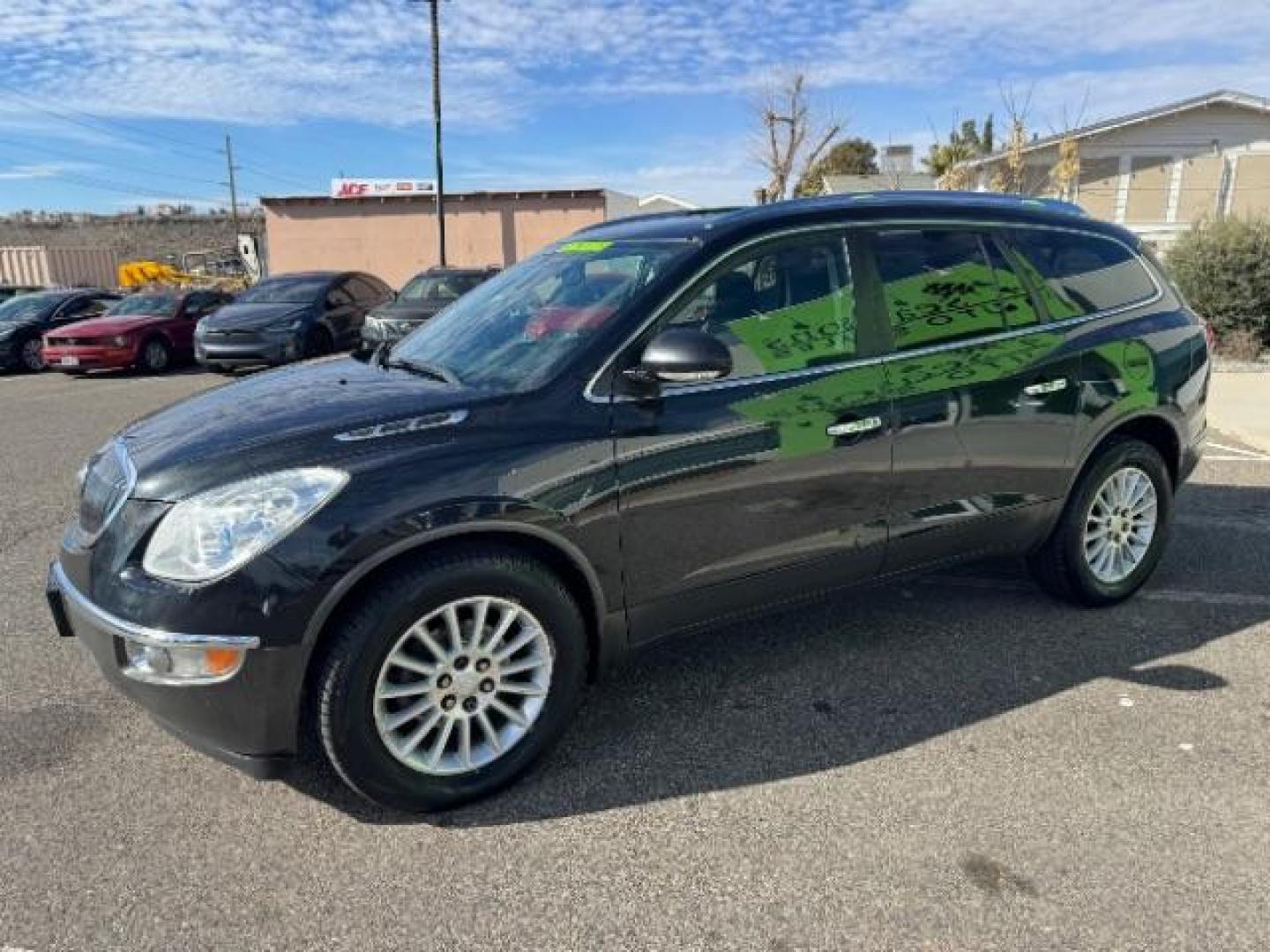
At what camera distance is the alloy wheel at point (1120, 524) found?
4.16 m

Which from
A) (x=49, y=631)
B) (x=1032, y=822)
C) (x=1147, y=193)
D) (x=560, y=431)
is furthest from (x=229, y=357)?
(x=1147, y=193)

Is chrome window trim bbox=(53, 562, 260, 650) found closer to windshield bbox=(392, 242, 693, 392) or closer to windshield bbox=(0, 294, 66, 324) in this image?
windshield bbox=(392, 242, 693, 392)

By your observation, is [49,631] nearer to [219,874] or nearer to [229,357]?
[219,874]

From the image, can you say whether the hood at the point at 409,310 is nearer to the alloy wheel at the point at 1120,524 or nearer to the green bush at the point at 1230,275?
the alloy wheel at the point at 1120,524

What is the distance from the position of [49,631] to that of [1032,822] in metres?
4.07

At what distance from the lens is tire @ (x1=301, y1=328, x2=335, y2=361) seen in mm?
13273

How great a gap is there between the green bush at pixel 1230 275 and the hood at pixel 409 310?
10279 millimetres

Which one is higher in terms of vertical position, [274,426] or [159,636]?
[274,426]

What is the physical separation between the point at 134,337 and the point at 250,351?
2.99 metres

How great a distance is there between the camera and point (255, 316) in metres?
13.3

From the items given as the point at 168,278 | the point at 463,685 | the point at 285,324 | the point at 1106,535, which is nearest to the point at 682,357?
the point at 463,685

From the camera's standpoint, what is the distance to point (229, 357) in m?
13.1

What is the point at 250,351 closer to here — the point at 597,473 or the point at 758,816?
the point at 597,473

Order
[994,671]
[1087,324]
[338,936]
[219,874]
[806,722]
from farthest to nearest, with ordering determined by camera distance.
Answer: [1087,324] → [994,671] → [806,722] → [219,874] → [338,936]
